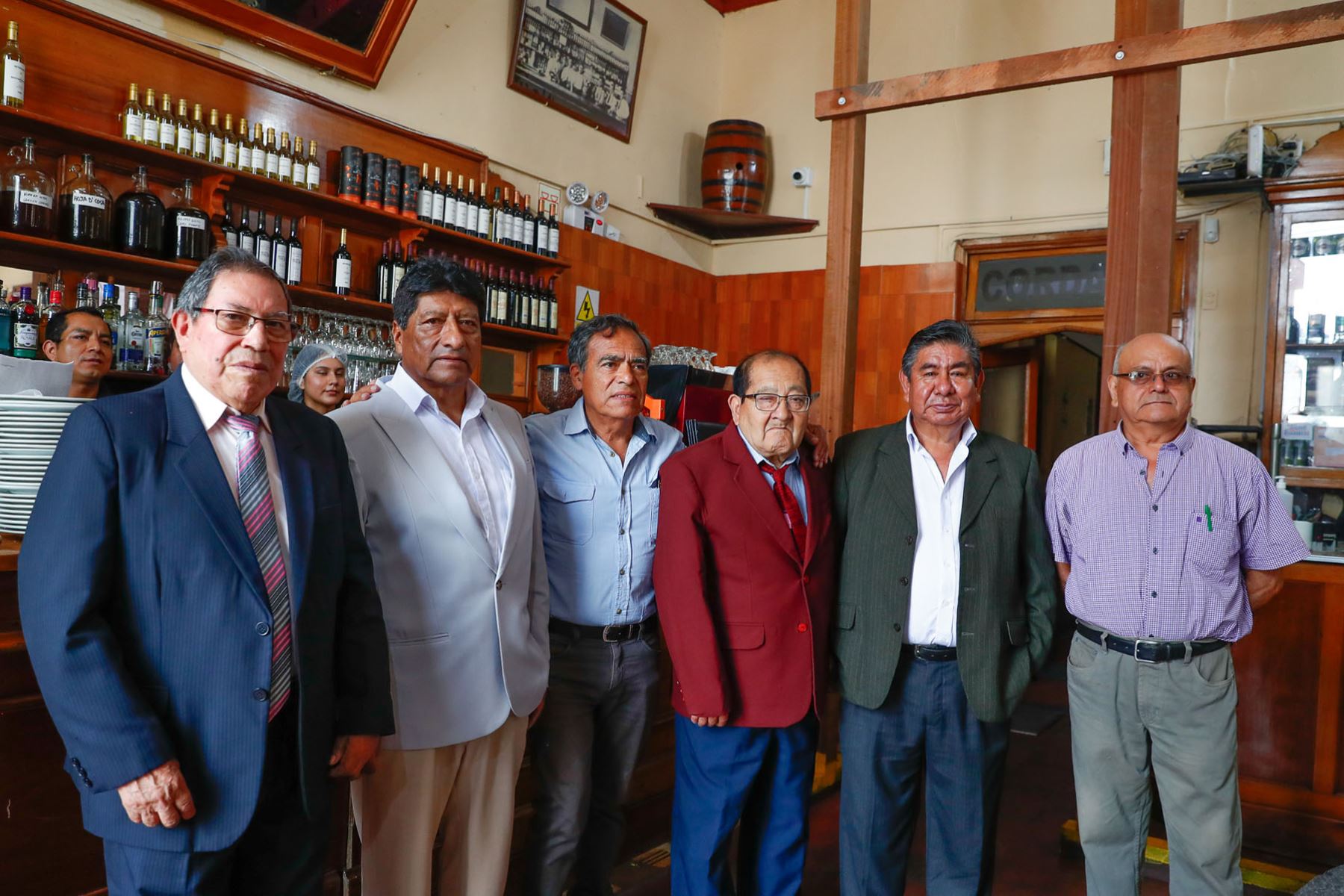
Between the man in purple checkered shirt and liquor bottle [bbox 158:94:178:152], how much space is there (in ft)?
12.0

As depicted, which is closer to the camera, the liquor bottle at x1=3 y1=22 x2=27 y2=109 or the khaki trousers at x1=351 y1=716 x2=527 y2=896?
the khaki trousers at x1=351 y1=716 x2=527 y2=896

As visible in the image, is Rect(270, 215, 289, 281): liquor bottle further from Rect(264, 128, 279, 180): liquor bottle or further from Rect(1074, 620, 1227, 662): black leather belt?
Rect(1074, 620, 1227, 662): black leather belt

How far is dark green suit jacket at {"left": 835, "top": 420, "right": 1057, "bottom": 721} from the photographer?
223cm

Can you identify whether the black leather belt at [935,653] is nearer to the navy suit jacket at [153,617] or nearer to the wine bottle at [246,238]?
the navy suit jacket at [153,617]

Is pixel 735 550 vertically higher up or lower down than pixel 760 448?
lower down

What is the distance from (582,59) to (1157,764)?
5289 mm

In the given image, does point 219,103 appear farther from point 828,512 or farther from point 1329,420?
point 1329,420

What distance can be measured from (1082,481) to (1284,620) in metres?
1.38

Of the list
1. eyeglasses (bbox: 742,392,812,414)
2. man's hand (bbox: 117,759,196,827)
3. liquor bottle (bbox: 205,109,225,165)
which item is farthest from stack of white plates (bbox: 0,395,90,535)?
liquor bottle (bbox: 205,109,225,165)

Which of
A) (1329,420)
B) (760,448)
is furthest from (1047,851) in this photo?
(1329,420)

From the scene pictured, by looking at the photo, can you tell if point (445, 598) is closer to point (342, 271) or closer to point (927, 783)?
point (927, 783)

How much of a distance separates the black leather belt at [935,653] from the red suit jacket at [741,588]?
0.26 metres

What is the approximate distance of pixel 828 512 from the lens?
2354 millimetres

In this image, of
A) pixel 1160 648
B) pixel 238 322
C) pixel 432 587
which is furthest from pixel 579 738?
pixel 1160 648
